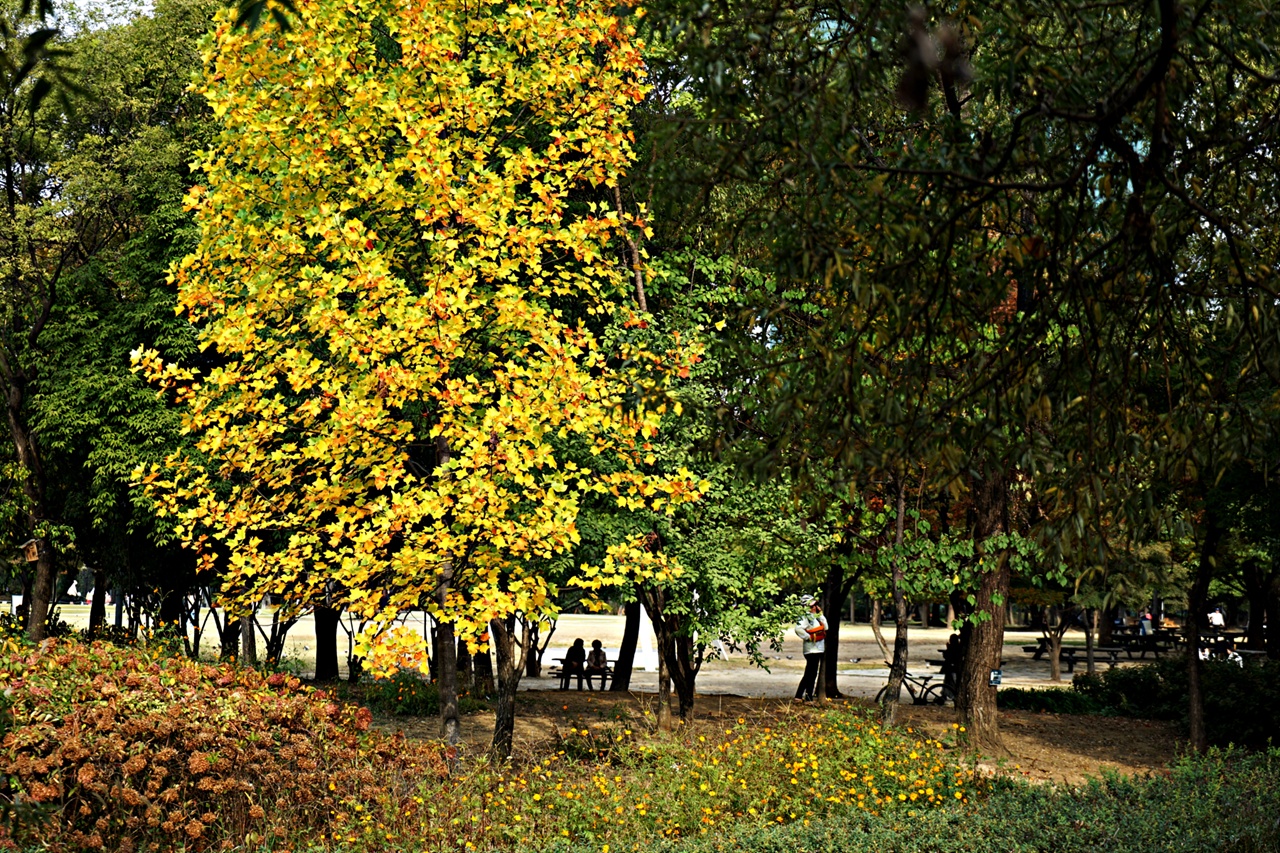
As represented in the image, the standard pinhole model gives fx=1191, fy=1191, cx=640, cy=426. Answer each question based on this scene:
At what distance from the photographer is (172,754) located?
888 centimetres

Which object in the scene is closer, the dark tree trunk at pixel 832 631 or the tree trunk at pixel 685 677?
the tree trunk at pixel 685 677

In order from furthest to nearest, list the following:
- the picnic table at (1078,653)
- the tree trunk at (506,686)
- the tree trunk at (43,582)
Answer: the picnic table at (1078,653) < the tree trunk at (43,582) < the tree trunk at (506,686)

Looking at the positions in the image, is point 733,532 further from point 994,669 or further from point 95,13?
point 95,13

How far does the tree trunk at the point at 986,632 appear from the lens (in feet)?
51.8

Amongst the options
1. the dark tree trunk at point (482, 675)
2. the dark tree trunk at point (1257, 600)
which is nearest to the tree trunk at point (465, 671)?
the dark tree trunk at point (482, 675)

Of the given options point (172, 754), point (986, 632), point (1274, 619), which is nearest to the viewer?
point (172, 754)

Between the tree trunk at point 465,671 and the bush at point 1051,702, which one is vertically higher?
the tree trunk at point 465,671

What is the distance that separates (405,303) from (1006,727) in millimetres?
12741

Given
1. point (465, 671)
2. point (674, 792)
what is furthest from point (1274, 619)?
point (674, 792)

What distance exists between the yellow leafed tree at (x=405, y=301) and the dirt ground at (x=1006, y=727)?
10.6 ft

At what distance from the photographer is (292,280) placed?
1201cm

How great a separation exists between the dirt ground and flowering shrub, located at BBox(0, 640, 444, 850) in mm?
3404

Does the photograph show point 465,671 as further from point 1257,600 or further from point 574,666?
point 1257,600

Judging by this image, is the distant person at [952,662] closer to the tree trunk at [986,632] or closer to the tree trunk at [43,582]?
the tree trunk at [986,632]
